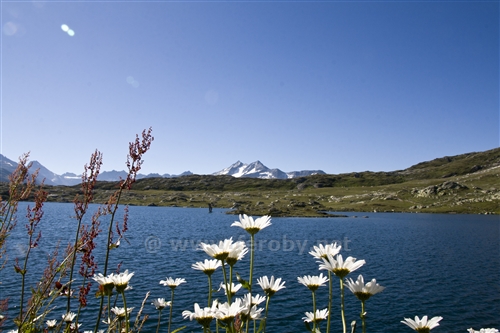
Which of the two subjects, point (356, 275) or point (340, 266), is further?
point (356, 275)

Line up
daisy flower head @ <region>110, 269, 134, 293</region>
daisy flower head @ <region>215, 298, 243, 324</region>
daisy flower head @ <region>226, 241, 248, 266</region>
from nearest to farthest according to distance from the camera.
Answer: daisy flower head @ <region>215, 298, 243, 324</region> < daisy flower head @ <region>226, 241, 248, 266</region> < daisy flower head @ <region>110, 269, 134, 293</region>

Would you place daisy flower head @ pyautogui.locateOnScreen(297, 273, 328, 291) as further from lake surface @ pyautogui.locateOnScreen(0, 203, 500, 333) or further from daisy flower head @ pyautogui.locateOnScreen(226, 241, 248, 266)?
lake surface @ pyautogui.locateOnScreen(0, 203, 500, 333)

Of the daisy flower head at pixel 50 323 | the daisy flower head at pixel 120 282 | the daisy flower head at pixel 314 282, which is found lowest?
the daisy flower head at pixel 50 323

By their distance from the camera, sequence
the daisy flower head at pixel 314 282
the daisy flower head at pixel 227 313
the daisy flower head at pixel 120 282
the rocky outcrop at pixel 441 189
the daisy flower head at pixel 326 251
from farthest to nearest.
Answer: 1. the rocky outcrop at pixel 441 189
2. the daisy flower head at pixel 314 282
3. the daisy flower head at pixel 326 251
4. the daisy flower head at pixel 120 282
5. the daisy flower head at pixel 227 313

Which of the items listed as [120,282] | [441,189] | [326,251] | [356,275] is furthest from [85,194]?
[441,189]

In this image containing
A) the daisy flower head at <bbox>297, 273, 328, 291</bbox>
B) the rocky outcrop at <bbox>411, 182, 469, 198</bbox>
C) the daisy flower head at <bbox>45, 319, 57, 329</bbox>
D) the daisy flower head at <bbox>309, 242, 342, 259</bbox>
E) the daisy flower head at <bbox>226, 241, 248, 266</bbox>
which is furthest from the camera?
the rocky outcrop at <bbox>411, 182, 469, 198</bbox>

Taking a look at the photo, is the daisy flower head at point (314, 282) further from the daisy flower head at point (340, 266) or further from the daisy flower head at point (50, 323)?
the daisy flower head at point (50, 323)

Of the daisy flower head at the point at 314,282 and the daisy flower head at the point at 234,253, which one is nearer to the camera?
the daisy flower head at the point at 234,253

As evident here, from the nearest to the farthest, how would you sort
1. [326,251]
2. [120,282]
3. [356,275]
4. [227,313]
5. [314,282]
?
[227,313], [120,282], [326,251], [314,282], [356,275]

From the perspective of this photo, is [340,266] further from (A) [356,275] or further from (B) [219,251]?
(A) [356,275]

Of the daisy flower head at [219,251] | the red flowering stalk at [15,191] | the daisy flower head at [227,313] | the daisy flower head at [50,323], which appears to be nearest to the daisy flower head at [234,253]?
the daisy flower head at [219,251]

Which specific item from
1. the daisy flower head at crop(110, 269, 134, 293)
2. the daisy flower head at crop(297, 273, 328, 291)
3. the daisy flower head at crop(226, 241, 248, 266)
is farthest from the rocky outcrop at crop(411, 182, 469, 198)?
the daisy flower head at crop(110, 269, 134, 293)

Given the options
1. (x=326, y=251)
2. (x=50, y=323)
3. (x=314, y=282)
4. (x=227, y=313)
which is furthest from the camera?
(x=50, y=323)

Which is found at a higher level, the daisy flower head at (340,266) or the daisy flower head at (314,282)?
the daisy flower head at (340,266)
